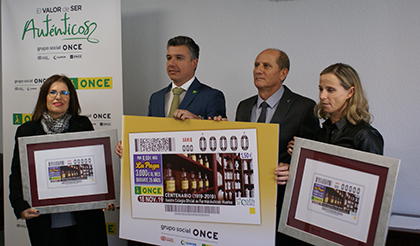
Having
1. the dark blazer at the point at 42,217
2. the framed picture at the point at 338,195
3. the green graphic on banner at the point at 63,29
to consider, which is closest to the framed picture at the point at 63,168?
the dark blazer at the point at 42,217

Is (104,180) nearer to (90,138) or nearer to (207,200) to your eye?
(90,138)

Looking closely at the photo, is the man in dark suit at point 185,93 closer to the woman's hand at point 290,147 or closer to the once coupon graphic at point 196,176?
the once coupon graphic at point 196,176

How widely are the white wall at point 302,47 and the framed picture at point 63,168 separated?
164cm

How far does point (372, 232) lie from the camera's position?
1.52 metres

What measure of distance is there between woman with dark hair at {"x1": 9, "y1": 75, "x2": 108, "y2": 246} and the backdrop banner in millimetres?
761

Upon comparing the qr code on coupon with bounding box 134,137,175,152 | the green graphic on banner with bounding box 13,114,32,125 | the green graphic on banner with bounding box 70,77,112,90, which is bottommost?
the green graphic on banner with bounding box 13,114,32,125

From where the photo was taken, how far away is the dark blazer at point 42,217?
2.16 m

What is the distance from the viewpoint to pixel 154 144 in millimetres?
1984

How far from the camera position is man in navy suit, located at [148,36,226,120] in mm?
2377

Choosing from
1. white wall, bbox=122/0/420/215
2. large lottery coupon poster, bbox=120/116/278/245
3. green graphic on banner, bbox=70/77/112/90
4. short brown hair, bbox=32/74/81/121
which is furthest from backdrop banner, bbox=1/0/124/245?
large lottery coupon poster, bbox=120/116/278/245

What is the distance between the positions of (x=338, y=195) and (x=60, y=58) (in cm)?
284

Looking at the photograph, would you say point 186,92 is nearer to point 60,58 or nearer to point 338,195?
point 338,195

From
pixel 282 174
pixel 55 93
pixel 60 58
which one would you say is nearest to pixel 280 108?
pixel 282 174

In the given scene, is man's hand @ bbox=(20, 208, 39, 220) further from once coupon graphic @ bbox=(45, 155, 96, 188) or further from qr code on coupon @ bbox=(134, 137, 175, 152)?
qr code on coupon @ bbox=(134, 137, 175, 152)
